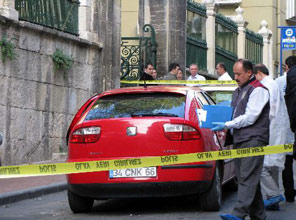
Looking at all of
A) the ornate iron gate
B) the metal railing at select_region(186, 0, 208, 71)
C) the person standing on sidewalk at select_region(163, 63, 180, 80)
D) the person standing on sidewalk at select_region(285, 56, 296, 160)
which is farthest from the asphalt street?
the metal railing at select_region(186, 0, 208, 71)

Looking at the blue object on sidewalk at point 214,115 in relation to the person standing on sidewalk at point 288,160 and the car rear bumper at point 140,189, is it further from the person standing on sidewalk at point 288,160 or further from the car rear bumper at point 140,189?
the person standing on sidewalk at point 288,160

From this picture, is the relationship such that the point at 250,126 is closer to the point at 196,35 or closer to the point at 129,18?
the point at 196,35

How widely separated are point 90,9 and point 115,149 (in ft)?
34.4

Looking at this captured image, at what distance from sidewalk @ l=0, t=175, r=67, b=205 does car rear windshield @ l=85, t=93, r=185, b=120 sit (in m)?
1.90

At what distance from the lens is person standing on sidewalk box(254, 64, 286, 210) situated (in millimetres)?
10867

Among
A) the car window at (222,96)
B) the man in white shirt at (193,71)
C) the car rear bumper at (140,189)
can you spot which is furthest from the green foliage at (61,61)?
the car rear bumper at (140,189)

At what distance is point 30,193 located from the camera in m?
12.7

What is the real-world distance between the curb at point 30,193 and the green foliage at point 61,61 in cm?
451

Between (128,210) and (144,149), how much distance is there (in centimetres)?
115

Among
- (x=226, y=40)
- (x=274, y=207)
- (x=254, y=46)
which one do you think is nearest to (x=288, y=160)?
(x=274, y=207)

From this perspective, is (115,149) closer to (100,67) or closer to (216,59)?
(100,67)

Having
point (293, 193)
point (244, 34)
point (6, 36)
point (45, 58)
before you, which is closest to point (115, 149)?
point (293, 193)

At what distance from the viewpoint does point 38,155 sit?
17516mm

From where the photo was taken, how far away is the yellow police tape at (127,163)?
8898 millimetres
